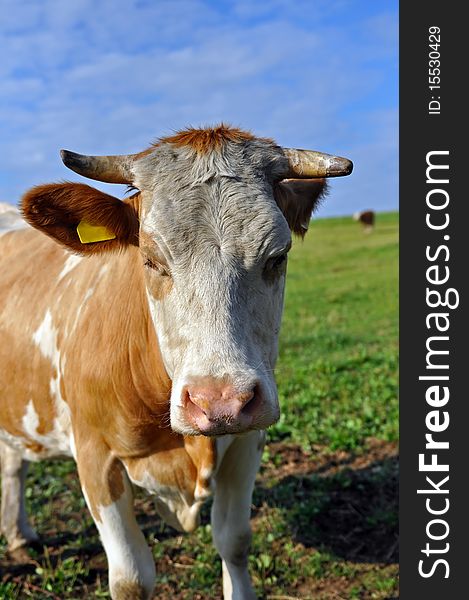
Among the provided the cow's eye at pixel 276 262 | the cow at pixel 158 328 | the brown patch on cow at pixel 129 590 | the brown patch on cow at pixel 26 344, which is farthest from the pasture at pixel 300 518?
the brown patch on cow at pixel 26 344

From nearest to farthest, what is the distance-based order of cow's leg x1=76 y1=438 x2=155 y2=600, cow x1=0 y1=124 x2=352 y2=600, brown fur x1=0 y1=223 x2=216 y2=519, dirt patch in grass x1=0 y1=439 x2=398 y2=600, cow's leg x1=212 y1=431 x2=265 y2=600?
cow x1=0 y1=124 x2=352 y2=600, brown fur x1=0 y1=223 x2=216 y2=519, cow's leg x1=76 y1=438 x2=155 y2=600, cow's leg x1=212 y1=431 x2=265 y2=600, dirt patch in grass x1=0 y1=439 x2=398 y2=600

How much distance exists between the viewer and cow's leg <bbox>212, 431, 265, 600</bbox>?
436 cm

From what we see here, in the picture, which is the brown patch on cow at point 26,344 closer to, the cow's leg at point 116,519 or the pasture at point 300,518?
the cow's leg at point 116,519

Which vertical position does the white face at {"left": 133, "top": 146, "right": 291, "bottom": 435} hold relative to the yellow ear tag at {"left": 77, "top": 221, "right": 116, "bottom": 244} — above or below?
below

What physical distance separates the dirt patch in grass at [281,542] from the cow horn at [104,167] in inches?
107

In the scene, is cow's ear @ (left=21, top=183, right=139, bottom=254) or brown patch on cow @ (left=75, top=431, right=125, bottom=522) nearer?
cow's ear @ (left=21, top=183, right=139, bottom=254)

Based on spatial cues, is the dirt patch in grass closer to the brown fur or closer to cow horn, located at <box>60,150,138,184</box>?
the brown fur

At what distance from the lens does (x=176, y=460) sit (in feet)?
13.1

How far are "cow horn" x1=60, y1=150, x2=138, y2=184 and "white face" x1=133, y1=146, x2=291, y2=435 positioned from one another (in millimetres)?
150

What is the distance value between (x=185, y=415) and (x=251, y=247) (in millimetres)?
730

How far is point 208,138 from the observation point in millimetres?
3385

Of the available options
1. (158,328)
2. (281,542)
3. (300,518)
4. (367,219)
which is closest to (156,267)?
(158,328)

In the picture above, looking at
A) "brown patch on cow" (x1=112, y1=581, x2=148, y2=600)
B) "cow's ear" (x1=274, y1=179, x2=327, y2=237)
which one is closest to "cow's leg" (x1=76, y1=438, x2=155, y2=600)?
"brown patch on cow" (x1=112, y1=581, x2=148, y2=600)

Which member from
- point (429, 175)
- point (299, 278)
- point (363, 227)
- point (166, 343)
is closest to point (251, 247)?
point (166, 343)
